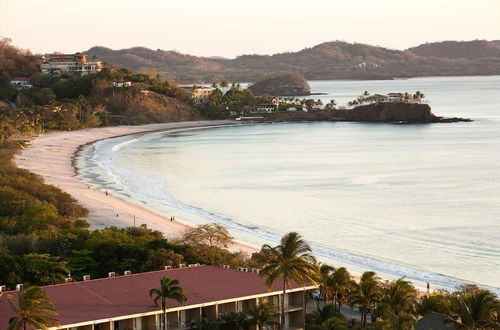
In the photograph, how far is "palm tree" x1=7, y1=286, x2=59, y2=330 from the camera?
2211cm

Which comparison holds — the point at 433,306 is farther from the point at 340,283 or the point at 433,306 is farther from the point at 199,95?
the point at 199,95

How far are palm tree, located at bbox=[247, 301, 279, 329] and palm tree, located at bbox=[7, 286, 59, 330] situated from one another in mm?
6028

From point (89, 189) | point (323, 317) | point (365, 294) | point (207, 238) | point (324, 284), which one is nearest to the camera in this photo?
point (323, 317)

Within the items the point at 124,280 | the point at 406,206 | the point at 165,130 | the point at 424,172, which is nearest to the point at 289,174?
the point at 424,172

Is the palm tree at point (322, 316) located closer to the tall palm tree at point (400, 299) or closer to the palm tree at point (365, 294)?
the palm tree at point (365, 294)

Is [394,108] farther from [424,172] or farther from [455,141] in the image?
[424,172]

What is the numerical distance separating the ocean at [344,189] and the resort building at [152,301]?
12.8 metres

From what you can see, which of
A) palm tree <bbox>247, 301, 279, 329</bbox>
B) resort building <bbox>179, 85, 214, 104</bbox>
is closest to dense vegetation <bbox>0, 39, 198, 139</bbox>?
resort building <bbox>179, 85, 214, 104</bbox>

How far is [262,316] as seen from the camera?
25422 mm

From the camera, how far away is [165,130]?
138 metres

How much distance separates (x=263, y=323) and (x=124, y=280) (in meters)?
5.14

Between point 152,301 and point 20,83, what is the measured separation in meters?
134

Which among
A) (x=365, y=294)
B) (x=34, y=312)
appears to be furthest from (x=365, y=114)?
(x=34, y=312)

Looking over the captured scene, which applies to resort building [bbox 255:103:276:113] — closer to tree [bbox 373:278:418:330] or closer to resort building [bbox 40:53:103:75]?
resort building [bbox 40:53:103:75]
